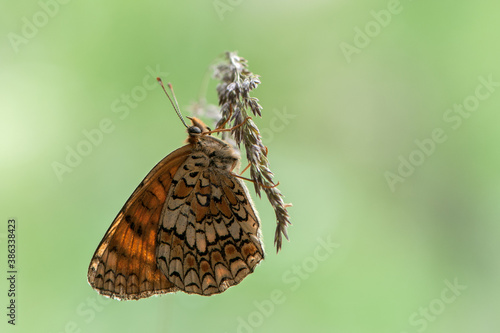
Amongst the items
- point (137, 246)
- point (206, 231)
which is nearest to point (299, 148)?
point (206, 231)

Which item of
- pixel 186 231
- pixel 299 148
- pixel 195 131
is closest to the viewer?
pixel 195 131

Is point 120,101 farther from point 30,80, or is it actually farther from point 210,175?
point 210,175

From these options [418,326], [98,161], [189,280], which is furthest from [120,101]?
[418,326]

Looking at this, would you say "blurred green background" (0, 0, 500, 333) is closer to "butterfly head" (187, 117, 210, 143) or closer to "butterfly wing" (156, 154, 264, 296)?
"butterfly wing" (156, 154, 264, 296)

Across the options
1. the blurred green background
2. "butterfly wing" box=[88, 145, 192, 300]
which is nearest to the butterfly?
"butterfly wing" box=[88, 145, 192, 300]

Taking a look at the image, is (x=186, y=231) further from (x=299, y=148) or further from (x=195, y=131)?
(x=299, y=148)

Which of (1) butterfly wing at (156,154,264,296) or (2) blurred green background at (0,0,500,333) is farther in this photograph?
(2) blurred green background at (0,0,500,333)

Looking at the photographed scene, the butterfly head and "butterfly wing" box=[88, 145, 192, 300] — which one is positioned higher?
the butterfly head

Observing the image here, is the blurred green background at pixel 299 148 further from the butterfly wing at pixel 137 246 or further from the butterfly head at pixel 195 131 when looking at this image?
the butterfly head at pixel 195 131
